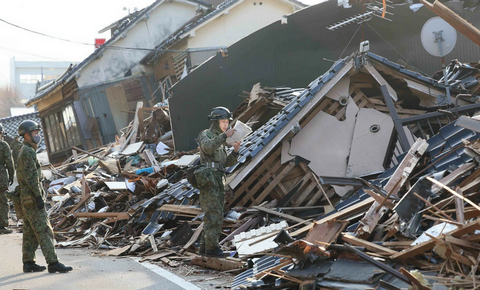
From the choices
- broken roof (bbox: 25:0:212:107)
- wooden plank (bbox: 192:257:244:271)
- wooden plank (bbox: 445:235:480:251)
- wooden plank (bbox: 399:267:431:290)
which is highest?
broken roof (bbox: 25:0:212:107)

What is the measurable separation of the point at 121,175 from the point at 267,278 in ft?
34.3

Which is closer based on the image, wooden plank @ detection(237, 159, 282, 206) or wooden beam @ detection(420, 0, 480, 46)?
wooden beam @ detection(420, 0, 480, 46)

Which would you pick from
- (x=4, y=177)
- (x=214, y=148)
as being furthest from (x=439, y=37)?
(x=4, y=177)

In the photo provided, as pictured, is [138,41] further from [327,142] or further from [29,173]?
[29,173]

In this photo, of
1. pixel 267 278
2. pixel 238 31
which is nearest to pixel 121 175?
pixel 267 278

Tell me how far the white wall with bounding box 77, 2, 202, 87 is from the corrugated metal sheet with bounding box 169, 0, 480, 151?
31.2 feet

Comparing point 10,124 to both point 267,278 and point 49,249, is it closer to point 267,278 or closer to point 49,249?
point 49,249

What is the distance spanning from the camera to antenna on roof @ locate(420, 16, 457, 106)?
10531 millimetres

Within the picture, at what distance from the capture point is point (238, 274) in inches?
275

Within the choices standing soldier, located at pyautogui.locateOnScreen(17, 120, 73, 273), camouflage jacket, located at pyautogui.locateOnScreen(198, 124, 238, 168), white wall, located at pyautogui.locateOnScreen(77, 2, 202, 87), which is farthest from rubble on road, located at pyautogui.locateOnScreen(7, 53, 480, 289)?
white wall, located at pyautogui.locateOnScreen(77, 2, 202, 87)

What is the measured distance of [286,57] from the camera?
774 inches

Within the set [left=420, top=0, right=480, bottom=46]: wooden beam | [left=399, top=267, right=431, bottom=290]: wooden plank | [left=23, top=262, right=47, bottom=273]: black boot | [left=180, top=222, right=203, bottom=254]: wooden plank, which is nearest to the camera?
[left=399, top=267, right=431, bottom=290]: wooden plank

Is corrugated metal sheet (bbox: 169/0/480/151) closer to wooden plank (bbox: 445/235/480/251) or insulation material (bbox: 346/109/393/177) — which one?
insulation material (bbox: 346/109/393/177)

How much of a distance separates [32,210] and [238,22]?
20924mm
